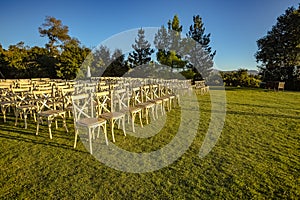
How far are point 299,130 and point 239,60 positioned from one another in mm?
18390

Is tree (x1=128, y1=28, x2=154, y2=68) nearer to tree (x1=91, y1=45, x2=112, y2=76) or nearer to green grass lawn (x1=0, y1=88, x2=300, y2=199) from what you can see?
tree (x1=91, y1=45, x2=112, y2=76)

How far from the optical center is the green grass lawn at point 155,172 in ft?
7.17

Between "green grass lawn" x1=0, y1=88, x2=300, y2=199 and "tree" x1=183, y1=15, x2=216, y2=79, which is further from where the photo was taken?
"tree" x1=183, y1=15, x2=216, y2=79

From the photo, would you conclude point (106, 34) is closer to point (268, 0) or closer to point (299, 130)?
point (268, 0)

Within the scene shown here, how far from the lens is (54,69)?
20016 millimetres

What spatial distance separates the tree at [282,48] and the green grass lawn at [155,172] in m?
19.3

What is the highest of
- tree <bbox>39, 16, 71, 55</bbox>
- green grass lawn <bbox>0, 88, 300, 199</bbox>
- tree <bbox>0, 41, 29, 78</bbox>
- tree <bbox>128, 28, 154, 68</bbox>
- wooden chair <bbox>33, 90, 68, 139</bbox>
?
tree <bbox>39, 16, 71, 55</bbox>

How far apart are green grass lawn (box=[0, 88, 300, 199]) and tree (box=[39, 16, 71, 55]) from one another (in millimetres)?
32862

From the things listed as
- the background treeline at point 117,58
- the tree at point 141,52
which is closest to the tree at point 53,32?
the background treeline at point 117,58

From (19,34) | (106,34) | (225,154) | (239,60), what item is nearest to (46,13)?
(19,34)

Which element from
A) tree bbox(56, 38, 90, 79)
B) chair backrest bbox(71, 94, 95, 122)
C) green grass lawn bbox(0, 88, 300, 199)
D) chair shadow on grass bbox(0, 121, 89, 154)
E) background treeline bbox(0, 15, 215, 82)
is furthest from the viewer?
background treeline bbox(0, 15, 215, 82)

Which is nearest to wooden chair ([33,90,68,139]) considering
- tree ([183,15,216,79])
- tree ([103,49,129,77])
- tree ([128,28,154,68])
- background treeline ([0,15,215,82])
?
background treeline ([0,15,215,82])

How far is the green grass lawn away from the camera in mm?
2186

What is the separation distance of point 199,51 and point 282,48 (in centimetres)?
923
